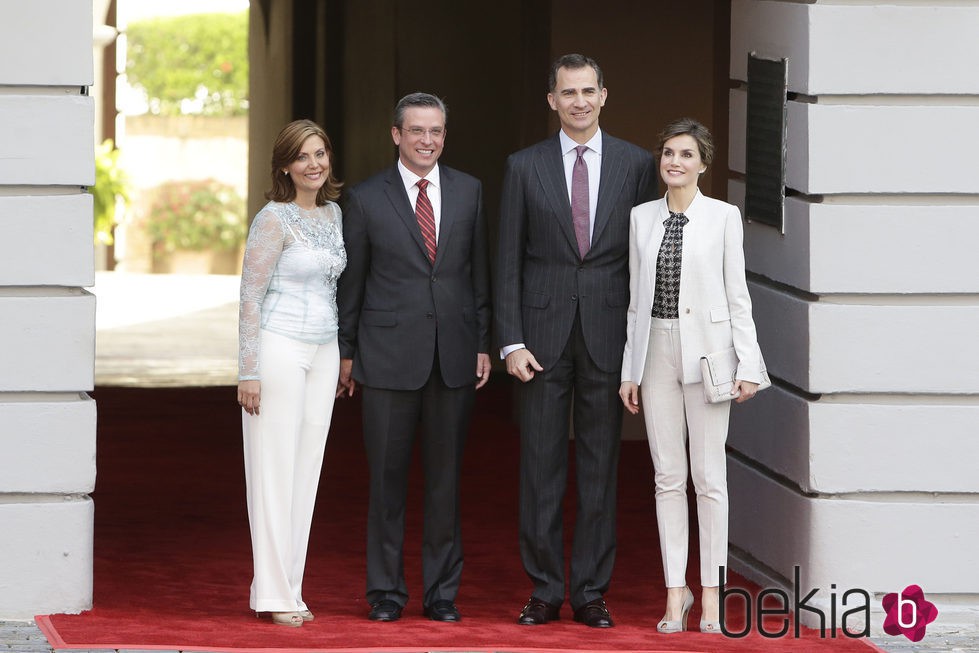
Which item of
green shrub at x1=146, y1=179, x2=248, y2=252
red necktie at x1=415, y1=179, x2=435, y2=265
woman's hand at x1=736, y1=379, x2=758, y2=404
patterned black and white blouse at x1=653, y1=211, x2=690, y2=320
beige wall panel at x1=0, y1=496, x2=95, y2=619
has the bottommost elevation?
beige wall panel at x1=0, y1=496, x2=95, y2=619

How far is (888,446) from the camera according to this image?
241 inches

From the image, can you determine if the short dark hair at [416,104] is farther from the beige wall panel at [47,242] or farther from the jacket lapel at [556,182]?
the beige wall panel at [47,242]

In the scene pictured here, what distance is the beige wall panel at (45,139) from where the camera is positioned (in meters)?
5.95

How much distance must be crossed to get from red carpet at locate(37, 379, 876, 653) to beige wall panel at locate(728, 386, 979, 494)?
585 mm

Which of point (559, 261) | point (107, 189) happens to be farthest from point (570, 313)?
point (107, 189)

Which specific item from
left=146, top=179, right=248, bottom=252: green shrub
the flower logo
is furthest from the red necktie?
left=146, top=179, right=248, bottom=252: green shrub

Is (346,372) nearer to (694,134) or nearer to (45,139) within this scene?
(45,139)

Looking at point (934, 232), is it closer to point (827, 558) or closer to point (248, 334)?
point (827, 558)

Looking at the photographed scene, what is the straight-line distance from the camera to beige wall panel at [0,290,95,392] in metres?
6.01

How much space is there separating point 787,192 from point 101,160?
59.8ft

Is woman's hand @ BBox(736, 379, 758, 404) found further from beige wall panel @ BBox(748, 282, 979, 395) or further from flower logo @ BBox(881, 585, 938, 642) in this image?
flower logo @ BBox(881, 585, 938, 642)

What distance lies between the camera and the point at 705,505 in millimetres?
5930

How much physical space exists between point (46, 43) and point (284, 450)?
1.62 m

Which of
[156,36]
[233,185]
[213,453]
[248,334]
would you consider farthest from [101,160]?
[248,334]
